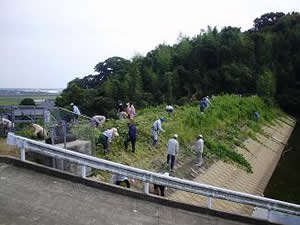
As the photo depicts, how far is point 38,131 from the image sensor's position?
427 inches

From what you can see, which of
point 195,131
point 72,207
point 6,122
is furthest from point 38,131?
point 195,131

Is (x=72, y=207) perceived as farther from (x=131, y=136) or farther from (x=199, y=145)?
(x=199, y=145)

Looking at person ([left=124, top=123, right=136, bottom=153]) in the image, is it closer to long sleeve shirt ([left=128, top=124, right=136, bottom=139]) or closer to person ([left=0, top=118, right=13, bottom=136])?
long sleeve shirt ([left=128, top=124, right=136, bottom=139])

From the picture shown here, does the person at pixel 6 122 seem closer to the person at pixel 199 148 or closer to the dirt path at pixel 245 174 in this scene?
the dirt path at pixel 245 174

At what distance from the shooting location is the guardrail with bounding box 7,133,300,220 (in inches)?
261

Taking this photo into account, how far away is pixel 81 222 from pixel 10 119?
573 centimetres

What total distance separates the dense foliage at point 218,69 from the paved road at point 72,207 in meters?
37.3

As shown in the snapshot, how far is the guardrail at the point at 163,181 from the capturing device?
6641 millimetres

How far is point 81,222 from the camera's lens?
6.18 metres

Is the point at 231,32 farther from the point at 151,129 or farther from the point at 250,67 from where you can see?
the point at 151,129

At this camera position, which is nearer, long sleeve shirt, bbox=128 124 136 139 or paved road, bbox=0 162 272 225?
paved road, bbox=0 162 272 225

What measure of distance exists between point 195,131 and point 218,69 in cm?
3240

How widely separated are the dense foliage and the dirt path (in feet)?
61.6

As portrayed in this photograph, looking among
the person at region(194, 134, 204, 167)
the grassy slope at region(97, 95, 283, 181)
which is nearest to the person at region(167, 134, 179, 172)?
the grassy slope at region(97, 95, 283, 181)
